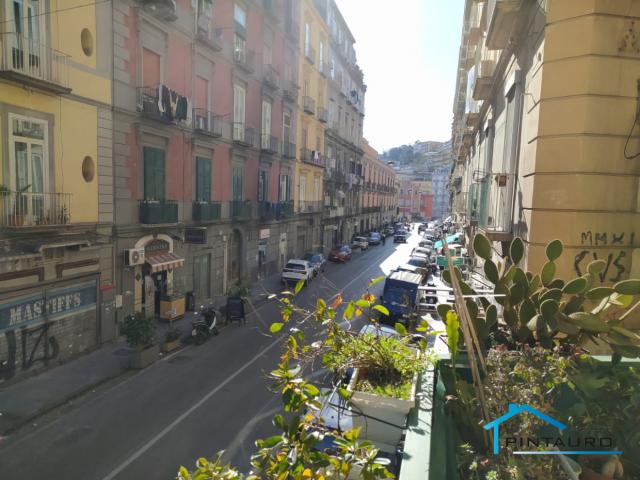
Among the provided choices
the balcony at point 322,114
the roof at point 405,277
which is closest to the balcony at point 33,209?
the roof at point 405,277

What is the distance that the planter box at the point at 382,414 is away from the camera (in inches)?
121

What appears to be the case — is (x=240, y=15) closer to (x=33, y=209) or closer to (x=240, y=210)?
(x=240, y=210)

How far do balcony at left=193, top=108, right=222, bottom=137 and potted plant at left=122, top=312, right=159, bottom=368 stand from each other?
31.0ft

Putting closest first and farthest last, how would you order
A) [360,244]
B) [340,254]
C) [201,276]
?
[201,276]
[340,254]
[360,244]

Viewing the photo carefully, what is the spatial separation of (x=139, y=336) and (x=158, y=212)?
215 inches

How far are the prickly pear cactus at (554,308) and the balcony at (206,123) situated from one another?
691 inches

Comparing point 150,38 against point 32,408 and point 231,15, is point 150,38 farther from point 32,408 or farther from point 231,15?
point 32,408

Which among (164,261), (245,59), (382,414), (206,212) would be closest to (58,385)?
(164,261)

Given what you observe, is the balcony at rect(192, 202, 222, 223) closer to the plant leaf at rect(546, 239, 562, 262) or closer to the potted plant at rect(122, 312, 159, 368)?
the potted plant at rect(122, 312, 159, 368)

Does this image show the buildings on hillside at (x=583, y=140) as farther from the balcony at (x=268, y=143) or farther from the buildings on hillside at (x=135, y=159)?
the balcony at (x=268, y=143)

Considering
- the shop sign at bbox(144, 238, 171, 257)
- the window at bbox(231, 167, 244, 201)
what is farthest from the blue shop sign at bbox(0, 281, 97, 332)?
the window at bbox(231, 167, 244, 201)

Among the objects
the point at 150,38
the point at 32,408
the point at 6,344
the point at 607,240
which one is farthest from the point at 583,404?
the point at 150,38

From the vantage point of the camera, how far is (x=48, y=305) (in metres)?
12.7

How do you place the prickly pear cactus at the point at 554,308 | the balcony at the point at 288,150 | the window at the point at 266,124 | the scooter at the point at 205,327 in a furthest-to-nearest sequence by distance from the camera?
1. the balcony at the point at 288,150
2. the window at the point at 266,124
3. the scooter at the point at 205,327
4. the prickly pear cactus at the point at 554,308
